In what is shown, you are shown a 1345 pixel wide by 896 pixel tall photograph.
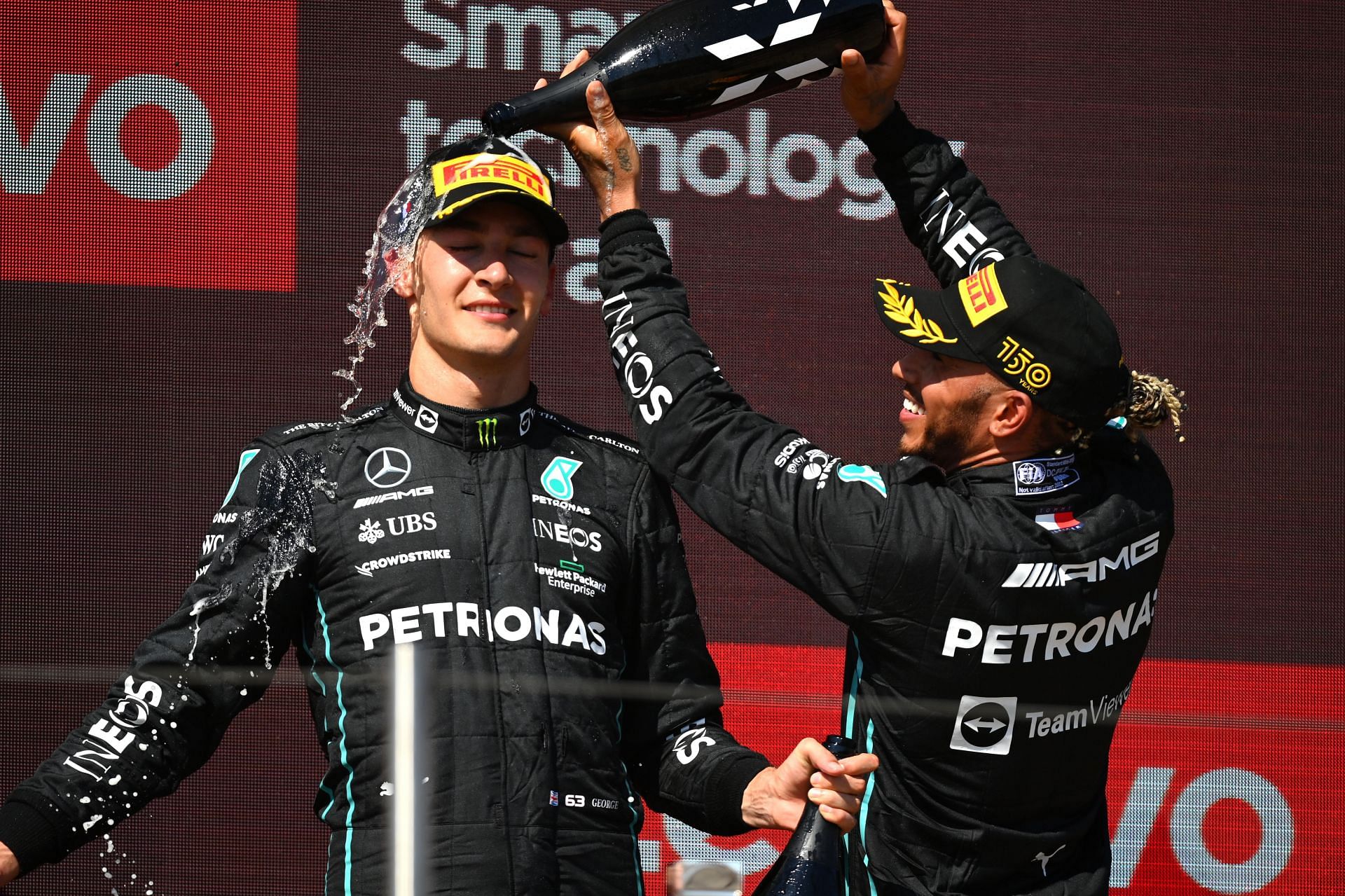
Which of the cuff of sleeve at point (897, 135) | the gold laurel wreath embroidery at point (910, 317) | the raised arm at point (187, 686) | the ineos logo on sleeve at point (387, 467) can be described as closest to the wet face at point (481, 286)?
the ineos logo on sleeve at point (387, 467)

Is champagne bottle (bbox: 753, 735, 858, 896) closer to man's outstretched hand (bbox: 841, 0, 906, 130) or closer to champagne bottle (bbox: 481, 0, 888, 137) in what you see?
champagne bottle (bbox: 481, 0, 888, 137)

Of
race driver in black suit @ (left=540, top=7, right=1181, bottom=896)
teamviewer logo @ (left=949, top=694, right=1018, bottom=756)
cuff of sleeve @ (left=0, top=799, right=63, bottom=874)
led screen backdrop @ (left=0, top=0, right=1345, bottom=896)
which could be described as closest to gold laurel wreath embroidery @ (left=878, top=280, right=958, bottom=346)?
race driver in black suit @ (left=540, top=7, right=1181, bottom=896)

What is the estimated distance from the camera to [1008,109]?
2781 millimetres

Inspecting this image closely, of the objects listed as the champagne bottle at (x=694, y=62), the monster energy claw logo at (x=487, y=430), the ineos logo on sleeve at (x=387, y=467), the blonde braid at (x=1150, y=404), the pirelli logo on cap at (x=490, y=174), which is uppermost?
the champagne bottle at (x=694, y=62)

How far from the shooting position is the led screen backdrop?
2480mm

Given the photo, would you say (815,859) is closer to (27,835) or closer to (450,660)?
(450,660)

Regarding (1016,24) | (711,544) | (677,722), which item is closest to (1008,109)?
(1016,24)

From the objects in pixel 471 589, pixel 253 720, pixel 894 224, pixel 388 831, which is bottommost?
pixel 253 720

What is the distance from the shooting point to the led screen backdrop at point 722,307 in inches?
97.7

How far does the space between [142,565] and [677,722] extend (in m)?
1.10

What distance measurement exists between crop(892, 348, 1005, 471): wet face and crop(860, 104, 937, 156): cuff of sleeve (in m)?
0.32

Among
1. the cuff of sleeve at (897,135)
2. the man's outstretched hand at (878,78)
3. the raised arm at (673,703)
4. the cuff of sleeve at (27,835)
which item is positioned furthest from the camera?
the cuff of sleeve at (897,135)

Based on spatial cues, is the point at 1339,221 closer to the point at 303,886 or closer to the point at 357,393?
the point at 357,393

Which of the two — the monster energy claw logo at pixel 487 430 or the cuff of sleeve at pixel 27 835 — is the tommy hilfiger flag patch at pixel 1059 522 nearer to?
the monster energy claw logo at pixel 487 430
